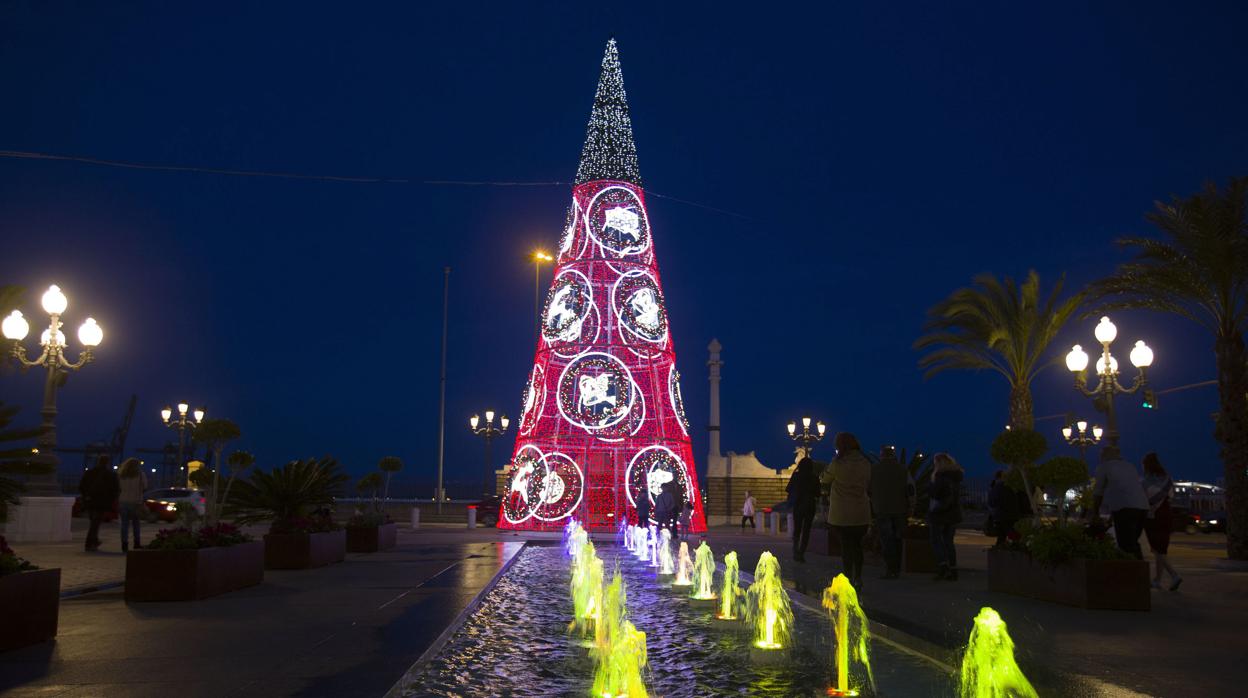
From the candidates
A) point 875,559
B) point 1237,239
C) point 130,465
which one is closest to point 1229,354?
point 1237,239

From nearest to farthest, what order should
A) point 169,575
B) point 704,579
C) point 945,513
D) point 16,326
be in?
1. point 169,575
2. point 704,579
3. point 945,513
4. point 16,326

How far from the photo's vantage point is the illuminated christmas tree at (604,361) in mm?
25922

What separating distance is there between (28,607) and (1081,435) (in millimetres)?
40055

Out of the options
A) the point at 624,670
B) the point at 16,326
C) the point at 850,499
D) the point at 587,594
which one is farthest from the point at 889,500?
the point at 16,326

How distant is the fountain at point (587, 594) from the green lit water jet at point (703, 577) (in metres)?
1.37

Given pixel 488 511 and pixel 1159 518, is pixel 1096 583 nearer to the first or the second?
pixel 1159 518

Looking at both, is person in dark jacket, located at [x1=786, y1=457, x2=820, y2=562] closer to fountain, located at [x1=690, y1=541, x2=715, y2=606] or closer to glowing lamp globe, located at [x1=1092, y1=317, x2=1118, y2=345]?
fountain, located at [x1=690, y1=541, x2=715, y2=606]

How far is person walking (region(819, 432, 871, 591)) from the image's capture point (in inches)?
438

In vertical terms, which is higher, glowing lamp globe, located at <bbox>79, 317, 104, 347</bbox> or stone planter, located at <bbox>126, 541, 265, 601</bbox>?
glowing lamp globe, located at <bbox>79, 317, 104, 347</bbox>

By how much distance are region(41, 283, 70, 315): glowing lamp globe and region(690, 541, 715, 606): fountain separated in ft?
42.3

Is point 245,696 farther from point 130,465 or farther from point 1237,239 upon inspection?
point 1237,239

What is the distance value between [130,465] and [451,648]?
39.7 ft

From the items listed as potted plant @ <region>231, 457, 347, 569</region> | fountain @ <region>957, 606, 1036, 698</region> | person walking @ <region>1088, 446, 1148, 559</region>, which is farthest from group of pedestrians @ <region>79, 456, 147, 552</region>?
fountain @ <region>957, 606, 1036, 698</region>

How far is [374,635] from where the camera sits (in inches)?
311
